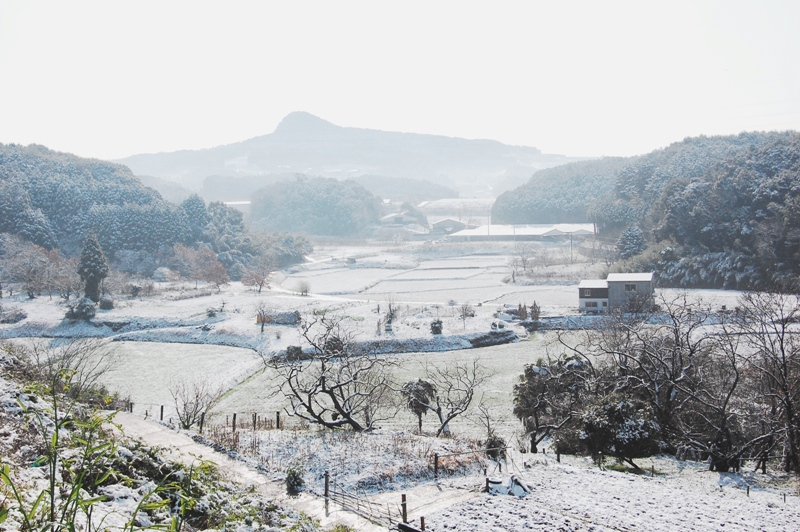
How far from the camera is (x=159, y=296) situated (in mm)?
45312

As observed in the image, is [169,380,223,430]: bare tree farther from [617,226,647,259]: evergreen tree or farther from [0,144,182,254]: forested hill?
[617,226,647,259]: evergreen tree

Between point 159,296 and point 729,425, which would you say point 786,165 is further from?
point 159,296

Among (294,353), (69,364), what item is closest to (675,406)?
(69,364)

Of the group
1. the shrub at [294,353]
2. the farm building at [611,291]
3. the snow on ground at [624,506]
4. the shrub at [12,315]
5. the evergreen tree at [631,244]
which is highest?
the evergreen tree at [631,244]

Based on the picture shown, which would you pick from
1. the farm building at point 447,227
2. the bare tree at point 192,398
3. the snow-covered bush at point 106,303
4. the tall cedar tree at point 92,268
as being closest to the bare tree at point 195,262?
the tall cedar tree at point 92,268

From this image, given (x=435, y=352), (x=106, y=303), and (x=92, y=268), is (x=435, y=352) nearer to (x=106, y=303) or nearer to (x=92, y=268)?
(x=106, y=303)

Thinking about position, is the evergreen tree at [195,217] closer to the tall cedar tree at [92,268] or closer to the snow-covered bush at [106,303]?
the tall cedar tree at [92,268]

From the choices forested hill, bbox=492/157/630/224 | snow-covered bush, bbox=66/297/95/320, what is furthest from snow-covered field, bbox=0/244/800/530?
forested hill, bbox=492/157/630/224

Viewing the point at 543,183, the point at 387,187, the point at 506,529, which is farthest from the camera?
the point at 387,187

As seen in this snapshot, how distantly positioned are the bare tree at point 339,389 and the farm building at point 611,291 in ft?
49.6

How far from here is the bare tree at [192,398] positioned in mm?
16620

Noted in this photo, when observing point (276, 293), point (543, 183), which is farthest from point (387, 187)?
point (276, 293)

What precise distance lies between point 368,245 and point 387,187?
10276 cm

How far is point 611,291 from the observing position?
37.3m
